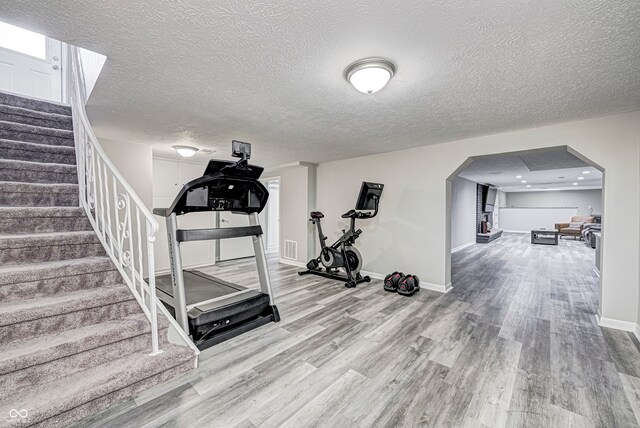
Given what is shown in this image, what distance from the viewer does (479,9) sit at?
4.32 feet

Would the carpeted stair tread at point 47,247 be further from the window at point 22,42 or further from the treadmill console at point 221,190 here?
the window at point 22,42

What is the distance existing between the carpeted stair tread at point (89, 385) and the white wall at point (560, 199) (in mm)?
16537

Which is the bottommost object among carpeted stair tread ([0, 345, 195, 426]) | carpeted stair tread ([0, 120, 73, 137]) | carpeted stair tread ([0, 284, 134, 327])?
carpeted stair tread ([0, 345, 195, 426])

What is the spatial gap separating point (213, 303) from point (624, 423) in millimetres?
3049

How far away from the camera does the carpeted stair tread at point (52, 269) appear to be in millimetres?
→ 1672

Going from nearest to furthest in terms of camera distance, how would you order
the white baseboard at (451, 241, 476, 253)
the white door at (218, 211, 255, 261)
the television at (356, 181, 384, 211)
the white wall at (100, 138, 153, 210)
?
the white wall at (100, 138, 153, 210) → the television at (356, 181, 384, 211) → the white door at (218, 211, 255, 261) → the white baseboard at (451, 241, 476, 253)

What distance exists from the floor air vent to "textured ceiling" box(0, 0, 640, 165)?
10.8 feet

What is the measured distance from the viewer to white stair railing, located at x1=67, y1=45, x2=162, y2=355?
5.75 ft

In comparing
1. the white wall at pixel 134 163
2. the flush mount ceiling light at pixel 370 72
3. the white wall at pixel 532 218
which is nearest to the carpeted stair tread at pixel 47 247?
the white wall at pixel 134 163

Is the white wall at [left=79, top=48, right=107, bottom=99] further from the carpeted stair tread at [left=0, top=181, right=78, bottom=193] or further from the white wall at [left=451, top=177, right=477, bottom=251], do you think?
the white wall at [left=451, top=177, right=477, bottom=251]

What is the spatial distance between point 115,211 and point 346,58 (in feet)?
7.26

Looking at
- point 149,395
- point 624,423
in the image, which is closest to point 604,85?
point 624,423

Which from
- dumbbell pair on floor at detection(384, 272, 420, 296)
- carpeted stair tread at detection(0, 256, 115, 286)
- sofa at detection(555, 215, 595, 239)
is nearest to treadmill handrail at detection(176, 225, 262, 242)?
carpeted stair tread at detection(0, 256, 115, 286)

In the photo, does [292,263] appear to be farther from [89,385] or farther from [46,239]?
[89,385]
